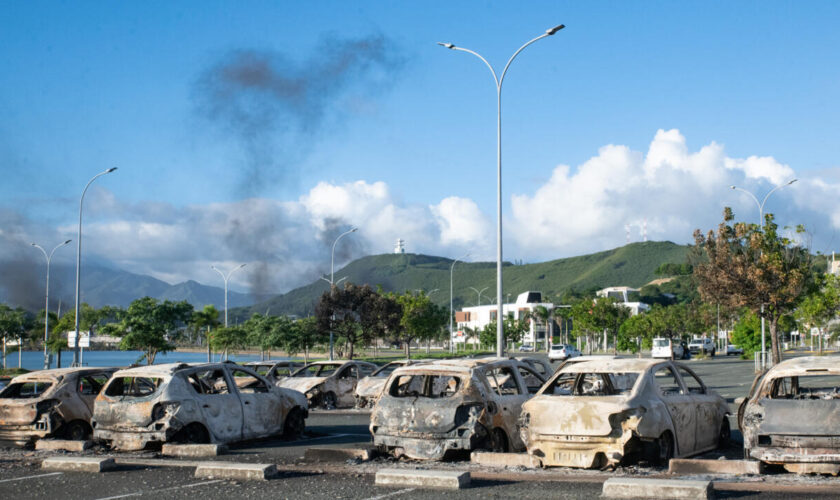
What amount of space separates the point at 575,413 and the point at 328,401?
40.7ft

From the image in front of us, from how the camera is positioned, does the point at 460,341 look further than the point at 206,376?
Yes

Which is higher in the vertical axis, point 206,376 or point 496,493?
point 206,376

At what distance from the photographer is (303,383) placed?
22.3 meters

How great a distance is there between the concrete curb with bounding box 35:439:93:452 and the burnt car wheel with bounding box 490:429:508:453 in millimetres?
6723

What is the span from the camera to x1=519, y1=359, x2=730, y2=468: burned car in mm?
10508

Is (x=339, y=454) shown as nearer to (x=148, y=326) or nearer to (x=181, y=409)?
(x=181, y=409)

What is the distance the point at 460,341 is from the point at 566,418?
159035mm

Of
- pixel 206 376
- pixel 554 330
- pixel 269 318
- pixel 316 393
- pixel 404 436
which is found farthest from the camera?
A: pixel 554 330

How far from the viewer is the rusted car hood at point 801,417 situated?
9719 millimetres

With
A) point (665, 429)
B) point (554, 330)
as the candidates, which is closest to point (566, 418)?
point (665, 429)

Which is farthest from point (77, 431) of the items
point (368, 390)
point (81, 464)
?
point (368, 390)

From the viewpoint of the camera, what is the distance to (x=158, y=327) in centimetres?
5497

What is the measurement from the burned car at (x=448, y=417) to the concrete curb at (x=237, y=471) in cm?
185

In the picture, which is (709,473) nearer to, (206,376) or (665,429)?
(665,429)
